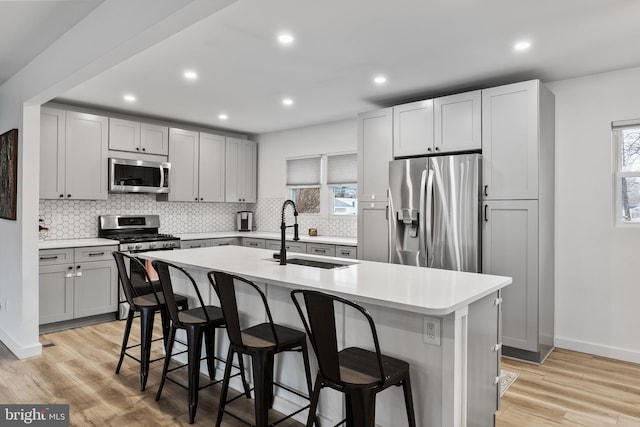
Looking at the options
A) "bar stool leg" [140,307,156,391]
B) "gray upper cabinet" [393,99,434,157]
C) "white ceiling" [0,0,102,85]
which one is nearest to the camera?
"white ceiling" [0,0,102,85]

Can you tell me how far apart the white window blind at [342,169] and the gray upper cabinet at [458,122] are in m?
1.60

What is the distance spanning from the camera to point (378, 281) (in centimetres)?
226

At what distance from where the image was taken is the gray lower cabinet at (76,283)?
418 centimetres

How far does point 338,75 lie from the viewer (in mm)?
3760

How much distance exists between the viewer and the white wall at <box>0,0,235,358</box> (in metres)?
2.12

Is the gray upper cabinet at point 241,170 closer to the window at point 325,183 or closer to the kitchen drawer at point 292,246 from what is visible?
the window at point 325,183

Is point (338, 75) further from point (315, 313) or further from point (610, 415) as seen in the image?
point (610, 415)

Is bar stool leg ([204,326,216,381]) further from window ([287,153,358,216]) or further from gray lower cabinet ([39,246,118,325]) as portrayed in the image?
window ([287,153,358,216])

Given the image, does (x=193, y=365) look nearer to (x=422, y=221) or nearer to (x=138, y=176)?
(x=422, y=221)

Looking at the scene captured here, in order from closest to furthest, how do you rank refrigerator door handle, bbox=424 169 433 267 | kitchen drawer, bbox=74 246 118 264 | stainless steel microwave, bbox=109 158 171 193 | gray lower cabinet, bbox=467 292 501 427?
gray lower cabinet, bbox=467 292 501 427 < refrigerator door handle, bbox=424 169 433 267 < kitchen drawer, bbox=74 246 118 264 < stainless steel microwave, bbox=109 158 171 193

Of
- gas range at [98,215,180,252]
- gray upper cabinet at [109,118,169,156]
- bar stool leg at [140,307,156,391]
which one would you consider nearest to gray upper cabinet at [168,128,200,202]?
gray upper cabinet at [109,118,169,156]

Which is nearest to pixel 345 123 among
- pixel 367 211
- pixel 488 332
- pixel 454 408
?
pixel 367 211

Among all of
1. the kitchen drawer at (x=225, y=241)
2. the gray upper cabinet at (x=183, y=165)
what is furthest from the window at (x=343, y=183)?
the gray upper cabinet at (x=183, y=165)

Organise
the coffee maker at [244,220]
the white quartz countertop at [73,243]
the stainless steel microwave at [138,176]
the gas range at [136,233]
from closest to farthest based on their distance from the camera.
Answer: the white quartz countertop at [73,243], the gas range at [136,233], the stainless steel microwave at [138,176], the coffee maker at [244,220]
